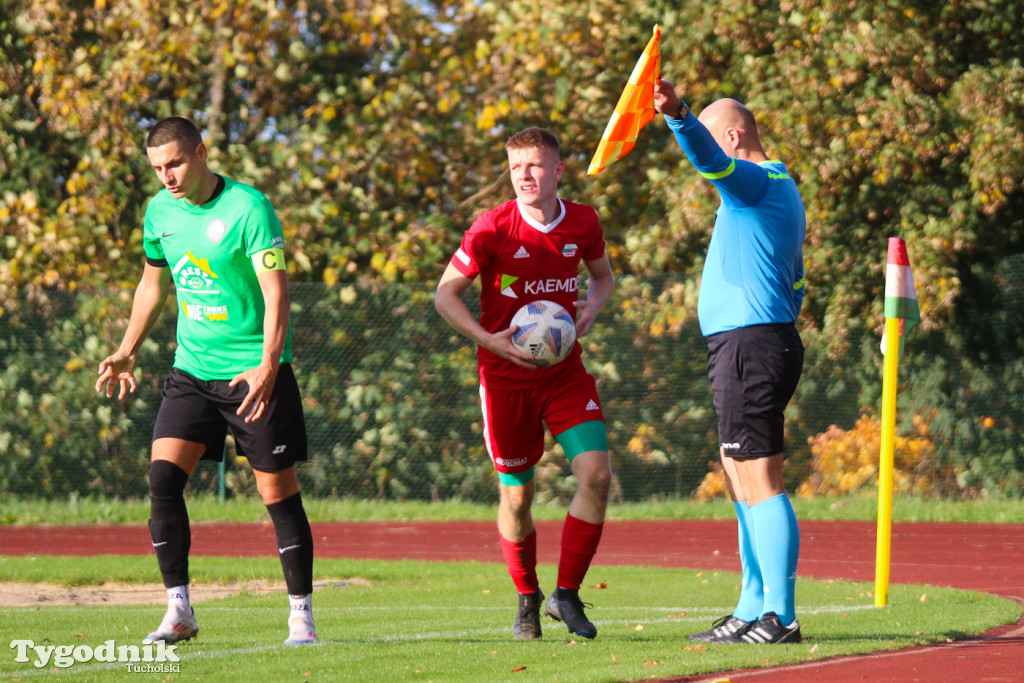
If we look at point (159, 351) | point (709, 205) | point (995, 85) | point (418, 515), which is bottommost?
point (418, 515)

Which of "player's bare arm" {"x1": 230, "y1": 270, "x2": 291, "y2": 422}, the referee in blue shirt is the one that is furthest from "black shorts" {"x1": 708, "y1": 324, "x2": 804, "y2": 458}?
"player's bare arm" {"x1": 230, "y1": 270, "x2": 291, "y2": 422}

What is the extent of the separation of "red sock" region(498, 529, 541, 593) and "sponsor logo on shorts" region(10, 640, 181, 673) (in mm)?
1508

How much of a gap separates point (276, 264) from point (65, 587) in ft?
16.7

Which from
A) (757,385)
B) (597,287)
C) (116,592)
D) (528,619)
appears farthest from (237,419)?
(116,592)

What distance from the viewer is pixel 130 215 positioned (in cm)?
1517

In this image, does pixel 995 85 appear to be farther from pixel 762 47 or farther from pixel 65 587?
pixel 65 587

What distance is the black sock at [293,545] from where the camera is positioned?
5492 mm

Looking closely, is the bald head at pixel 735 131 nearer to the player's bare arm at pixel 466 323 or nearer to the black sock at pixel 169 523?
the player's bare arm at pixel 466 323

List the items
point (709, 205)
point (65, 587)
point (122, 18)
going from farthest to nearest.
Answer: point (122, 18) → point (709, 205) → point (65, 587)

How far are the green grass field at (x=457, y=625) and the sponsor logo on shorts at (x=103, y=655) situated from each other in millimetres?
58

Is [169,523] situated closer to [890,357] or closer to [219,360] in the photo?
[219,360]

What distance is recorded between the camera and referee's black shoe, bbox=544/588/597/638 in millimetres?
5586

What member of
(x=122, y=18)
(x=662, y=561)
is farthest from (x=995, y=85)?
(x=122, y=18)

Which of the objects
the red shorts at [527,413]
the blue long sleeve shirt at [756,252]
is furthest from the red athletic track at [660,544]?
the red shorts at [527,413]
